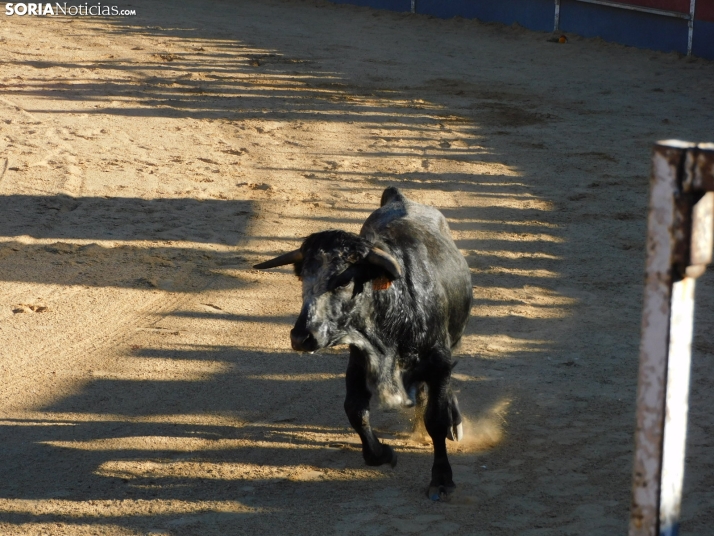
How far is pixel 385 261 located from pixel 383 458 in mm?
1278

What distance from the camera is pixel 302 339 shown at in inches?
168

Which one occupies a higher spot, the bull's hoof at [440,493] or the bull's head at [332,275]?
the bull's head at [332,275]

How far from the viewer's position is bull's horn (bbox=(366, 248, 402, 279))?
441 centimetres

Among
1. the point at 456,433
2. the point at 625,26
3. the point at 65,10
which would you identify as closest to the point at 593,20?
the point at 625,26

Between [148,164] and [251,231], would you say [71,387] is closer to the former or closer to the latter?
[251,231]

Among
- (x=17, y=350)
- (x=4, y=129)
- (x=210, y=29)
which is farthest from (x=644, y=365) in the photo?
(x=210, y=29)

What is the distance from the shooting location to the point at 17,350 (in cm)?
653

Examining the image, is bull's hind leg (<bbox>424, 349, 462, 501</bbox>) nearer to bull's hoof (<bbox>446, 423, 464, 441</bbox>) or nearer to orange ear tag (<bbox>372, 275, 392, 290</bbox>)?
bull's hoof (<bbox>446, 423, 464, 441</bbox>)

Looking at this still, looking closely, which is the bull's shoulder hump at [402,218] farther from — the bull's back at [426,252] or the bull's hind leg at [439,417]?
the bull's hind leg at [439,417]

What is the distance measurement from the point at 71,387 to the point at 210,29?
1365cm

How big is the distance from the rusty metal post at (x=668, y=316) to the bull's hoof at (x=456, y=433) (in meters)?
2.92

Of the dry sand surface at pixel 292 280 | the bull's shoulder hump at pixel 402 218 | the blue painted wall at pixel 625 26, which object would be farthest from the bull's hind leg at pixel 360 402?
the blue painted wall at pixel 625 26

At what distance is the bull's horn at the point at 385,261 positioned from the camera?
4.41m

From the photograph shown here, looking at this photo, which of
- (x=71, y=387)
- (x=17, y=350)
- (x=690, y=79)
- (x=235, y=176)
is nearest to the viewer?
(x=71, y=387)
